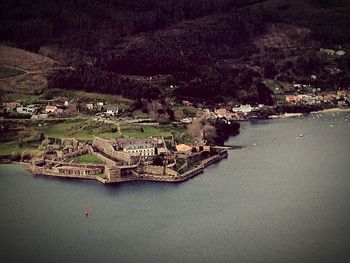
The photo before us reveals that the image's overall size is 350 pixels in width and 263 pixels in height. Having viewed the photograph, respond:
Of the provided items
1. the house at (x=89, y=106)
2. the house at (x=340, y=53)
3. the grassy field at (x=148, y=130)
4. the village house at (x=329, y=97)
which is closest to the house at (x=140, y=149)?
the grassy field at (x=148, y=130)

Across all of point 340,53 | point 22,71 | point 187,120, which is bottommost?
point 187,120

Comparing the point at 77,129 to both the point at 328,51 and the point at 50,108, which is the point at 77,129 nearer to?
the point at 50,108

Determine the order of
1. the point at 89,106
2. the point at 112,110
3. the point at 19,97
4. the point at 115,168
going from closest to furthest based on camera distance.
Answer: the point at 115,168
the point at 112,110
the point at 89,106
the point at 19,97

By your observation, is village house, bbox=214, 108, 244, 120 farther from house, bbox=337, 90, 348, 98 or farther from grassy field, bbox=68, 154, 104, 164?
grassy field, bbox=68, 154, 104, 164

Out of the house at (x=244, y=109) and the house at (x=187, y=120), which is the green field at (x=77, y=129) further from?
the house at (x=244, y=109)

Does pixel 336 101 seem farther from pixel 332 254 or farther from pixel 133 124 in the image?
pixel 332 254

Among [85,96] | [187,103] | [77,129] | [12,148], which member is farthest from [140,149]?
[187,103]

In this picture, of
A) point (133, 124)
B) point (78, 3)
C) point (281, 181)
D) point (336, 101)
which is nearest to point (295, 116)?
point (336, 101)
